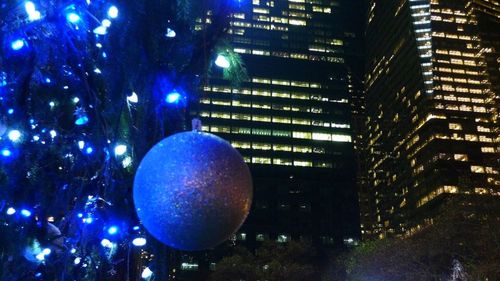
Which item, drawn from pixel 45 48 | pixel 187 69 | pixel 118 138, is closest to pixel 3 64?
pixel 45 48

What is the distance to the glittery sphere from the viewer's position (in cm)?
214

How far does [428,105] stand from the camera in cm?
7188

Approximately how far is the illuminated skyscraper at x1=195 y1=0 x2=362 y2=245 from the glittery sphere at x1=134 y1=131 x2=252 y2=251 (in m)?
58.2

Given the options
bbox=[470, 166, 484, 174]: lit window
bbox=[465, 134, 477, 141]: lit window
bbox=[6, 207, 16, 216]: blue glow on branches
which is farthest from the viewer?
bbox=[465, 134, 477, 141]: lit window

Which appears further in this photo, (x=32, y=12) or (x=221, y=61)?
(x=221, y=61)

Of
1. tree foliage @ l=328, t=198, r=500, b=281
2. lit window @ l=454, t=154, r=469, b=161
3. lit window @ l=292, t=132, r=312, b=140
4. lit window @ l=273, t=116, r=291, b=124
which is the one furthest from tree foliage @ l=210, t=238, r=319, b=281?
lit window @ l=454, t=154, r=469, b=161

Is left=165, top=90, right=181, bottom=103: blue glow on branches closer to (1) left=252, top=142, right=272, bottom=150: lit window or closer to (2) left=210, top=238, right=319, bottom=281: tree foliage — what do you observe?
(2) left=210, top=238, right=319, bottom=281: tree foliage

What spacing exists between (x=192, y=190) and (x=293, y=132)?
7119cm

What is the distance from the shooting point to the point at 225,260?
3428cm

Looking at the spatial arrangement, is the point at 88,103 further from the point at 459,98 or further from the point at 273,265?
the point at 459,98

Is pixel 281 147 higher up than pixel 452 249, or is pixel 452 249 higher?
pixel 281 147

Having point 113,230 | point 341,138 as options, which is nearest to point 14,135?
point 113,230

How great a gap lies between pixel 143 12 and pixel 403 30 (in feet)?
285

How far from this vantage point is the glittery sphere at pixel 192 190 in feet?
7.02
